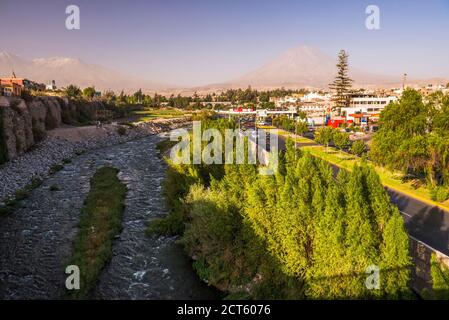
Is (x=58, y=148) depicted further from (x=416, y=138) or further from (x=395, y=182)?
(x=416, y=138)

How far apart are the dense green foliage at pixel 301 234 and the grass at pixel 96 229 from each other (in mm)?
6525

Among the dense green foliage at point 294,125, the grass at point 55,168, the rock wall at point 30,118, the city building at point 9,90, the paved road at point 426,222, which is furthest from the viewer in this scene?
the dense green foliage at point 294,125

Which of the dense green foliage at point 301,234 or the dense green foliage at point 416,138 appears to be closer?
the dense green foliage at point 301,234

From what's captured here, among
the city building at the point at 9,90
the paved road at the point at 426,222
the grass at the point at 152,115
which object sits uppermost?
the city building at the point at 9,90

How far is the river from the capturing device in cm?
2080

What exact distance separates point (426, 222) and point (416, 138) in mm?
11536

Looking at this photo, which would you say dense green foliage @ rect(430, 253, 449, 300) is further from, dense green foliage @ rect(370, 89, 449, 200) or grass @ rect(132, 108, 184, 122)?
grass @ rect(132, 108, 184, 122)

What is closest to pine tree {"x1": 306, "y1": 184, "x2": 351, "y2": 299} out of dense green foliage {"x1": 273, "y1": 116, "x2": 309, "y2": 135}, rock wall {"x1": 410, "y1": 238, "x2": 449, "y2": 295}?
rock wall {"x1": 410, "y1": 238, "x2": 449, "y2": 295}

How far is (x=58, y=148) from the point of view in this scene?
63.2 meters

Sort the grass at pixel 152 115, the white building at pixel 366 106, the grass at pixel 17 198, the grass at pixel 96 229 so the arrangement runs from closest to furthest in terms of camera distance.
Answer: the grass at pixel 96 229 → the grass at pixel 17 198 → the white building at pixel 366 106 → the grass at pixel 152 115

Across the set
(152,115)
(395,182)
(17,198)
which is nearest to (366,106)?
(152,115)

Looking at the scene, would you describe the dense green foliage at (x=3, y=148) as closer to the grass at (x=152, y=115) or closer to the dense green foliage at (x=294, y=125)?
the dense green foliage at (x=294, y=125)

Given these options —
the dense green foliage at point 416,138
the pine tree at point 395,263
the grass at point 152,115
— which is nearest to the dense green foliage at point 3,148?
the dense green foliage at point 416,138

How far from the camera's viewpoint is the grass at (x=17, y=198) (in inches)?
1295
